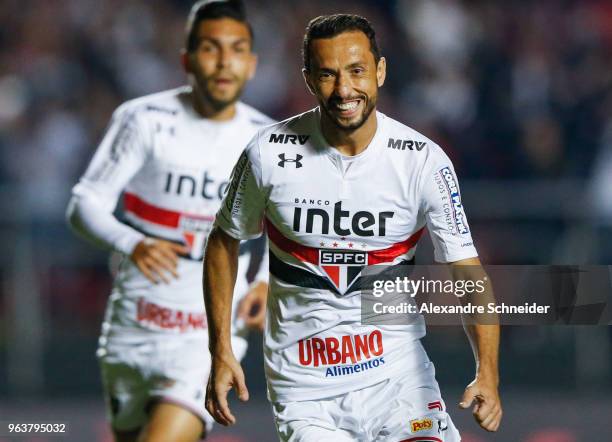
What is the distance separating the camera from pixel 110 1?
12992 millimetres

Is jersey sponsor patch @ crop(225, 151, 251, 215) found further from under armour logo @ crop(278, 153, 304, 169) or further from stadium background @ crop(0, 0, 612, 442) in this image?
stadium background @ crop(0, 0, 612, 442)

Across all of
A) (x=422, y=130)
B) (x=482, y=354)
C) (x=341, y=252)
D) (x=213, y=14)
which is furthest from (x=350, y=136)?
(x=422, y=130)

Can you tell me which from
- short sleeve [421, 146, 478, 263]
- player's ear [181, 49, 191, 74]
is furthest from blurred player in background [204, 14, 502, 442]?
player's ear [181, 49, 191, 74]

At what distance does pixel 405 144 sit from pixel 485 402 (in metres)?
0.97

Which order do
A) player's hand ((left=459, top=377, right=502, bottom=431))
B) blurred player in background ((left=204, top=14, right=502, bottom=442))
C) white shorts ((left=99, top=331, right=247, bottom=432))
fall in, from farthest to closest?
white shorts ((left=99, top=331, right=247, bottom=432)) → blurred player in background ((left=204, top=14, right=502, bottom=442)) → player's hand ((left=459, top=377, right=502, bottom=431))

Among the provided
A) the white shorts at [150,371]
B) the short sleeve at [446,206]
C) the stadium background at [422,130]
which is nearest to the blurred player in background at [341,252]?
A: the short sleeve at [446,206]

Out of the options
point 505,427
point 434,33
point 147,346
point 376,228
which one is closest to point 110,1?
point 434,33

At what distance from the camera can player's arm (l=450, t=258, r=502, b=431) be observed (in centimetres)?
443

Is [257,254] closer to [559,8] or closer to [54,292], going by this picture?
[54,292]

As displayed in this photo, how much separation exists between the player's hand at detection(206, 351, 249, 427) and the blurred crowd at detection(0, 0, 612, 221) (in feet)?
20.3

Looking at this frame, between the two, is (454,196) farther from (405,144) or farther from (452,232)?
(405,144)

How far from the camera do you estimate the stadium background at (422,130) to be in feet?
32.0

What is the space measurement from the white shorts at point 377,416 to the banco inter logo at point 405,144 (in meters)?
0.82

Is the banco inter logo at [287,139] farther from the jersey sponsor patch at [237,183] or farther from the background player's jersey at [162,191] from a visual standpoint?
→ the background player's jersey at [162,191]
